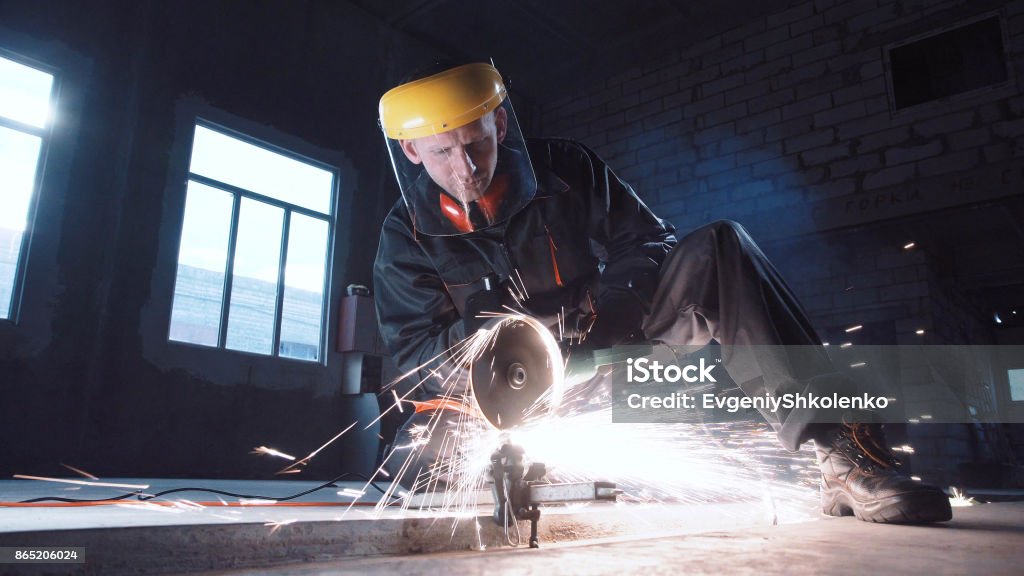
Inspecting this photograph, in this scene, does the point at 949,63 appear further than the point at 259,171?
No

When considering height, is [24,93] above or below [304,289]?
above

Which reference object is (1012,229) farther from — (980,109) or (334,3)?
(334,3)

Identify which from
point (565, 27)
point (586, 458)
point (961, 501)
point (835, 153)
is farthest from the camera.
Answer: point (565, 27)

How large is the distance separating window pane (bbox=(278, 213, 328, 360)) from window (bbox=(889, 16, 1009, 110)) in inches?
189

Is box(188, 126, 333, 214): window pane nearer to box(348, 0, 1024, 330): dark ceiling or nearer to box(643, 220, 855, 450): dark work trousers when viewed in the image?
box(348, 0, 1024, 330): dark ceiling

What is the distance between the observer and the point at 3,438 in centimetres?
400

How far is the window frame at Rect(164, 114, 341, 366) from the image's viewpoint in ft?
16.3

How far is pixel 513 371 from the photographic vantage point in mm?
1324

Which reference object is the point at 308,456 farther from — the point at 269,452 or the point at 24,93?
the point at 24,93

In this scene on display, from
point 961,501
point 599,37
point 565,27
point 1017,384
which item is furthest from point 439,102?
point 1017,384

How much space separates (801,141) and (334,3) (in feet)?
14.0

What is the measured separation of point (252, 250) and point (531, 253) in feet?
12.7

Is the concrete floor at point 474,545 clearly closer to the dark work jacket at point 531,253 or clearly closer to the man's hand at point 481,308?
the man's hand at point 481,308

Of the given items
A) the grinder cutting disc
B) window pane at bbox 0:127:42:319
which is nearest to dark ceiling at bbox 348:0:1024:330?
window pane at bbox 0:127:42:319
